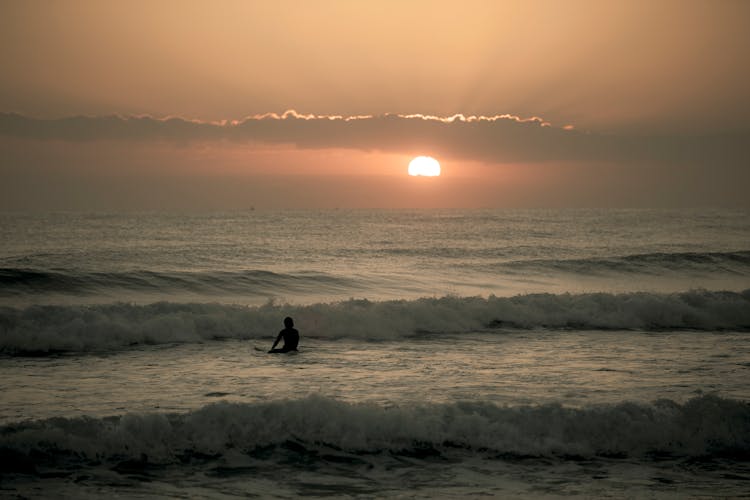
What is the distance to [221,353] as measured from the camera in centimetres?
1723

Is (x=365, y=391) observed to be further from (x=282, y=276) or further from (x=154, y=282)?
(x=282, y=276)

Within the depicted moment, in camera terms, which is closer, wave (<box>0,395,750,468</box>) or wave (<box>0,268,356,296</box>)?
wave (<box>0,395,750,468</box>)

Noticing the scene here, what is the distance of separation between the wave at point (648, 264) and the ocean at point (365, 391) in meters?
6.34

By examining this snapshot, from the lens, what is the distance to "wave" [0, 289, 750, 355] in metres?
18.4

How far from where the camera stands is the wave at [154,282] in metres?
28.0

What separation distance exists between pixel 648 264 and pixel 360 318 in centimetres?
2610

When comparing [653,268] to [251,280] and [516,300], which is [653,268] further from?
[251,280]

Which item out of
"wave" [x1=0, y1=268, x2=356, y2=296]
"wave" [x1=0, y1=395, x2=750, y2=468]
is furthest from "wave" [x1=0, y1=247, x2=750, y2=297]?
"wave" [x1=0, y1=395, x2=750, y2=468]

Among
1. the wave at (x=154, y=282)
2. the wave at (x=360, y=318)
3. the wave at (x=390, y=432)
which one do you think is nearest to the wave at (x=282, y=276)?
the wave at (x=154, y=282)

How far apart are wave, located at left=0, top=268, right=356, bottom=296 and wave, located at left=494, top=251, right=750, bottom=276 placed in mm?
13101

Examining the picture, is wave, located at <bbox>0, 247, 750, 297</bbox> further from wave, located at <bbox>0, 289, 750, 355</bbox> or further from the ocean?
wave, located at <bbox>0, 289, 750, 355</bbox>

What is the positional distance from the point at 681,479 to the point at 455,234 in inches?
2287

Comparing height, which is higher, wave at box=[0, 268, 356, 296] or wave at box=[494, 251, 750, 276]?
wave at box=[494, 251, 750, 276]

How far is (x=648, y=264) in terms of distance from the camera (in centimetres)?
4056
